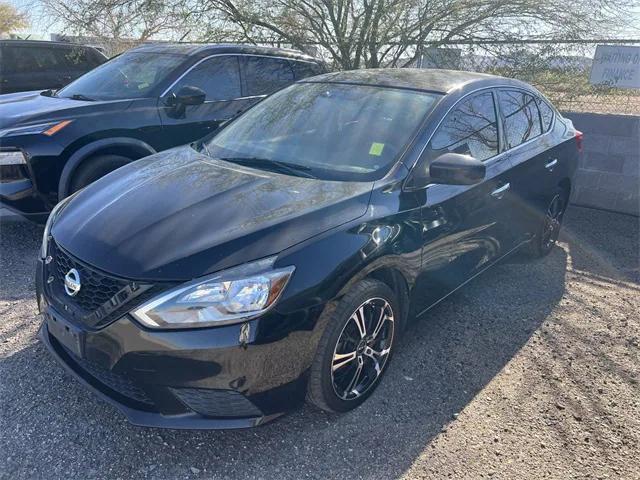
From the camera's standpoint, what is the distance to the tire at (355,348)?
2400mm

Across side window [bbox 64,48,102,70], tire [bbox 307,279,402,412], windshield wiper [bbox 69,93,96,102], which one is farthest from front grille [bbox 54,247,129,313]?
side window [bbox 64,48,102,70]

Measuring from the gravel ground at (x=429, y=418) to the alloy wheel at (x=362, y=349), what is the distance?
15 centimetres

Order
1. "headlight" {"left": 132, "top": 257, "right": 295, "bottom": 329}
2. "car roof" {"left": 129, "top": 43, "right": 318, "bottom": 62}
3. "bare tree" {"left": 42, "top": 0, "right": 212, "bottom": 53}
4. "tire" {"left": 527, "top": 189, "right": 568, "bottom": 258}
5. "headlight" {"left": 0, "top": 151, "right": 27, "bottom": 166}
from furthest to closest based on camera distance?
"bare tree" {"left": 42, "top": 0, "right": 212, "bottom": 53} → "car roof" {"left": 129, "top": 43, "right": 318, "bottom": 62} → "tire" {"left": 527, "top": 189, "right": 568, "bottom": 258} → "headlight" {"left": 0, "top": 151, "right": 27, "bottom": 166} → "headlight" {"left": 132, "top": 257, "right": 295, "bottom": 329}

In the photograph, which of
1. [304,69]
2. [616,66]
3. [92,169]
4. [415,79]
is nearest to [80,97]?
[92,169]

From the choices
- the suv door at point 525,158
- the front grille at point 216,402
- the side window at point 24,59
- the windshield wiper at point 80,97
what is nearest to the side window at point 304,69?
the windshield wiper at point 80,97

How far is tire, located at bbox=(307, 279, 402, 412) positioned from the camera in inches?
94.5

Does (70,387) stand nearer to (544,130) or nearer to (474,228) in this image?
(474,228)

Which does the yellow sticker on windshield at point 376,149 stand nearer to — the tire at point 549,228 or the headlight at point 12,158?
the tire at point 549,228

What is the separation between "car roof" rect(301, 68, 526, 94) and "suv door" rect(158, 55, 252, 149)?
1697mm

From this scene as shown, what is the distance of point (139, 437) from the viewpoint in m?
2.42

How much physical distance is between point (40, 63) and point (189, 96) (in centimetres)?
607

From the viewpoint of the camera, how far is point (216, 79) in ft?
17.7

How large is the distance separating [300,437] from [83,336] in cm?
109

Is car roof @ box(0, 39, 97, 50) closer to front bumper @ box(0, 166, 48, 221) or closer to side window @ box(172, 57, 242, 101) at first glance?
side window @ box(172, 57, 242, 101)
